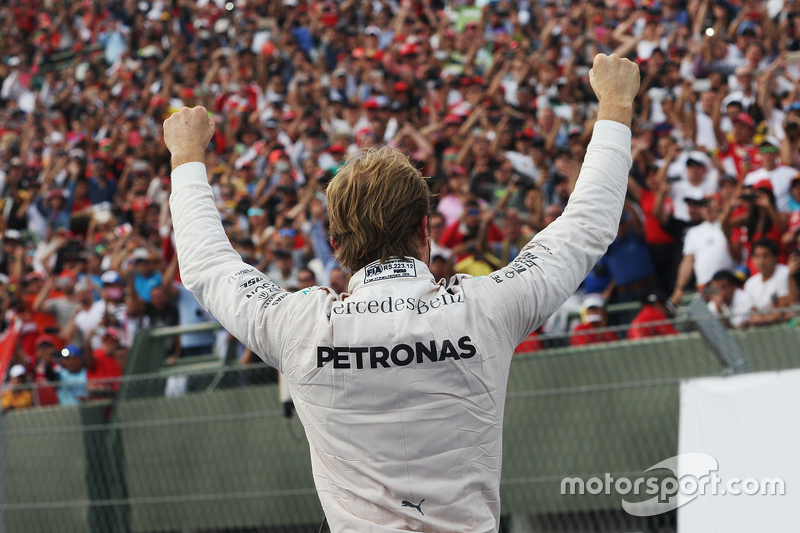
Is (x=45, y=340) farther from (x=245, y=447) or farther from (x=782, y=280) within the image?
(x=782, y=280)

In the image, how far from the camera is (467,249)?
316 inches

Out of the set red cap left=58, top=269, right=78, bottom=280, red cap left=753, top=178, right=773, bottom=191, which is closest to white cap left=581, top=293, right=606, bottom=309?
red cap left=753, top=178, right=773, bottom=191

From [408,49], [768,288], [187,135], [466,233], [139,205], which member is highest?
[408,49]

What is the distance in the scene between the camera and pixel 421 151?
32.5ft

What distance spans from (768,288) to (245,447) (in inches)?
146

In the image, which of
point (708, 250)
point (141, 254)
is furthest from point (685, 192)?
point (141, 254)

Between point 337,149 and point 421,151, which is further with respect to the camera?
point 337,149

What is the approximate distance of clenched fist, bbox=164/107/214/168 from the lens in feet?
7.05

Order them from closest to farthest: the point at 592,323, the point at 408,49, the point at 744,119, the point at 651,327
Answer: the point at 651,327
the point at 592,323
the point at 744,119
the point at 408,49

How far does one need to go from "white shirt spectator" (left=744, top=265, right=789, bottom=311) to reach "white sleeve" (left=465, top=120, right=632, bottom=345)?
4832 millimetres

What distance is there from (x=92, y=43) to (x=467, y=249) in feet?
40.6

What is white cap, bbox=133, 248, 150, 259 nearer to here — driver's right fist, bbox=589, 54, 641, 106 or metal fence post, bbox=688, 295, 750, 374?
metal fence post, bbox=688, 295, 750, 374

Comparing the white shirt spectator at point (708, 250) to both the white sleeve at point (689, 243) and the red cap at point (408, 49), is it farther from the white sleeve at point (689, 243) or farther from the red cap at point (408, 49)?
the red cap at point (408, 49)

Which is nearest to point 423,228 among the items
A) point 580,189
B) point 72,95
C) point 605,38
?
point 580,189
